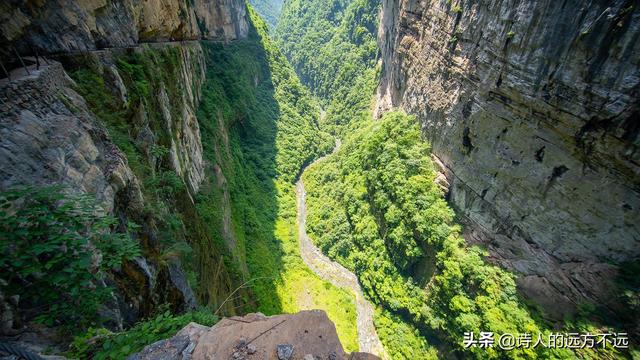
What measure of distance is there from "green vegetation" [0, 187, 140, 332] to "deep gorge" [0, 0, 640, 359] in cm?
3

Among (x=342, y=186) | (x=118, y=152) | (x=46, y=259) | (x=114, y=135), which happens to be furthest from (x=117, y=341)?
(x=342, y=186)

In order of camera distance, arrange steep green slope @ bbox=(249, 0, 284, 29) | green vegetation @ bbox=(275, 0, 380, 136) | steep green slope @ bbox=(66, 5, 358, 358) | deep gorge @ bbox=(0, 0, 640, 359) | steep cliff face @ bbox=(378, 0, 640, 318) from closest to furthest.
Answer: deep gorge @ bbox=(0, 0, 640, 359)
steep green slope @ bbox=(66, 5, 358, 358)
steep cliff face @ bbox=(378, 0, 640, 318)
green vegetation @ bbox=(275, 0, 380, 136)
steep green slope @ bbox=(249, 0, 284, 29)

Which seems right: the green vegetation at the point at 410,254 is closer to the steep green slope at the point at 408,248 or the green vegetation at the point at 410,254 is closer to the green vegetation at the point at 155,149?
the steep green slope at the point at 408,248

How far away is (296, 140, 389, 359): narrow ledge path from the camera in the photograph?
2409 cm

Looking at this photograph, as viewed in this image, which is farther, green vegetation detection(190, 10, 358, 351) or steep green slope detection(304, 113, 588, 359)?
green vegetation detection(190, 10, 358, 351)

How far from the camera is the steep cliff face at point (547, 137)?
1259 cm

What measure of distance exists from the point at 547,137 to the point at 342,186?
72.7 feet

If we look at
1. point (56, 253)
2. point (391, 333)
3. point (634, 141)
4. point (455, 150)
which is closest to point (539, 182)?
point (634, 141)

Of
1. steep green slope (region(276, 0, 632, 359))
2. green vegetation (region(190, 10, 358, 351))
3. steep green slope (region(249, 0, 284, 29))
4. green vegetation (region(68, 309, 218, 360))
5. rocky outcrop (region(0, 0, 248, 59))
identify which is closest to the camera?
green vegetation (region(68, 309, 218, 360))

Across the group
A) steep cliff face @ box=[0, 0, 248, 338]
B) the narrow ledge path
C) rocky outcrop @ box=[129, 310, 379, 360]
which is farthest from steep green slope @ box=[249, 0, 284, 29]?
rocky outcrop @ box=[129, 310, 379, 360]

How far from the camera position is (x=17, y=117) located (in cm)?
471

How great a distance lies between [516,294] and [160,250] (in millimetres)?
19328

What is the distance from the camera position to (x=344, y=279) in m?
29.3
